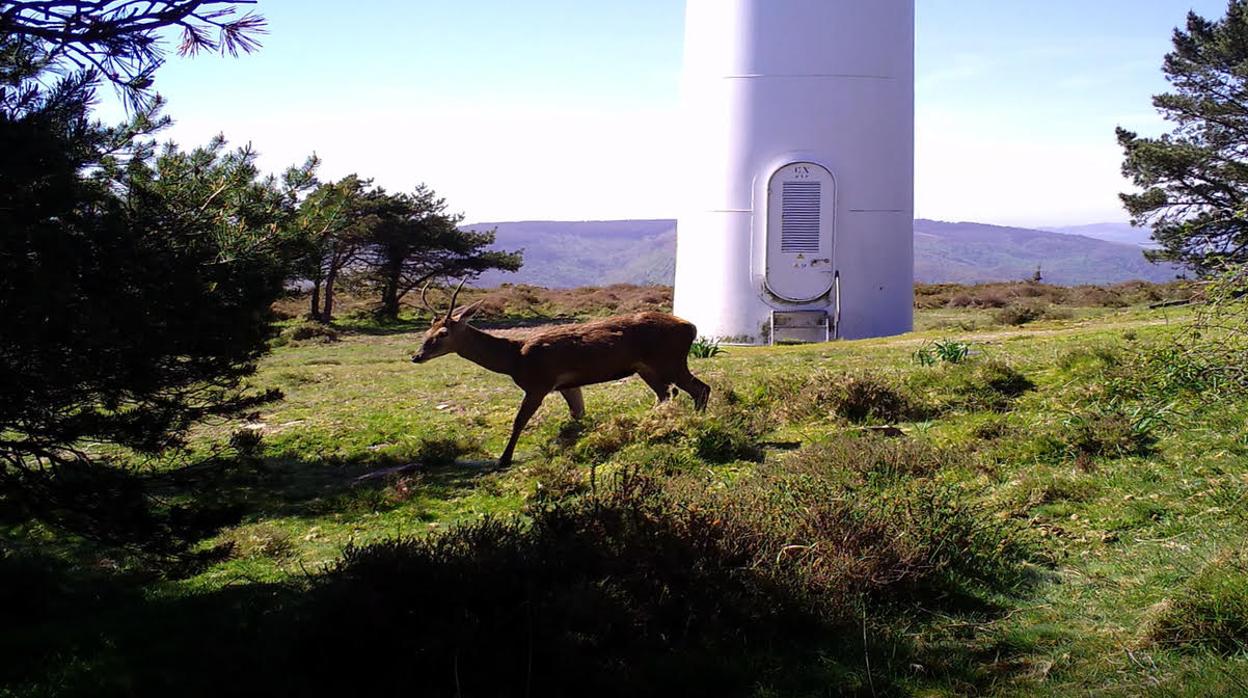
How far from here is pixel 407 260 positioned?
139ft

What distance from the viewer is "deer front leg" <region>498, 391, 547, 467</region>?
10.7 metres

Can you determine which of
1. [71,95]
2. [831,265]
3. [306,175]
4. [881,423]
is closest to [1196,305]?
[881,423]

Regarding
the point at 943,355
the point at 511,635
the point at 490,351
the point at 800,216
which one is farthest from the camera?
the point at 800,216

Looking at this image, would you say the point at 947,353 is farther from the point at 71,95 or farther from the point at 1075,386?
the point at 71,95

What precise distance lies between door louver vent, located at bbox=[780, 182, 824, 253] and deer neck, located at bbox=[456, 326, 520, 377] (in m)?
12.6

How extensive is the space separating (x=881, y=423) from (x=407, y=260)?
33.9 m

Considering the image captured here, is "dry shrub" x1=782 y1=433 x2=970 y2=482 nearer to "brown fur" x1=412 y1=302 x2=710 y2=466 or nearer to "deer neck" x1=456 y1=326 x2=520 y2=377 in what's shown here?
"brown fur" x1=412 y1=302 x2=710 y2=466

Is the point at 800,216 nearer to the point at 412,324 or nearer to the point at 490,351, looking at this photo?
the point at 490,351

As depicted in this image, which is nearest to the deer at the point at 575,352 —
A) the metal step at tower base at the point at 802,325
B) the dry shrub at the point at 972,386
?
the dry shrub at the point at 972,386

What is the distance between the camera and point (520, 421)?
11.0 m

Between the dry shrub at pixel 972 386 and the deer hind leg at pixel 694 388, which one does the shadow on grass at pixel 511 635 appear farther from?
the dry shrub at pixel 972 386

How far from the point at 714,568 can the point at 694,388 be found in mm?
5799

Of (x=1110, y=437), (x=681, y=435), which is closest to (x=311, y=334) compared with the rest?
(x=681, y=435)

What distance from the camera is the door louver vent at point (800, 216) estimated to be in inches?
901
